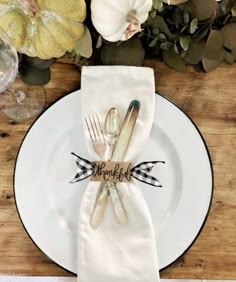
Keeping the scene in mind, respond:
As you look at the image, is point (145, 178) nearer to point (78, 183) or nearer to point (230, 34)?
point (78, 183)

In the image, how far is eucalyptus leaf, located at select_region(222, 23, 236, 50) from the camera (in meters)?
0.83

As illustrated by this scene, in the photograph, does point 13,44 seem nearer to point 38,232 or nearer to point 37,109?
point 37,109

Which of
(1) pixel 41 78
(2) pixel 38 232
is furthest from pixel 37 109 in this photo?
(2) pixel 38 232

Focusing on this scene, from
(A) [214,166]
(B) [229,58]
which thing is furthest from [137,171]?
(B) [229,58]

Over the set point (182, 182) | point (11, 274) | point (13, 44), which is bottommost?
point (11, 274)

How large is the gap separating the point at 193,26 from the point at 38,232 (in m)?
0.37

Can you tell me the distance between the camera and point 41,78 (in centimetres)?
86

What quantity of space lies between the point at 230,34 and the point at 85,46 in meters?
0.21

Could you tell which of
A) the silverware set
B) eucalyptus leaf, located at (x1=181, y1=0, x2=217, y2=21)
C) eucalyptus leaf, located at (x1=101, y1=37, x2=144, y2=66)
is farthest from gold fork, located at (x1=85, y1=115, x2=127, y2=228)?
eucalyptus leaf, located at (x1=181, y1=0, x2=217, y2=21)

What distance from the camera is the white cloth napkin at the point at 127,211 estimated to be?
2.71ft

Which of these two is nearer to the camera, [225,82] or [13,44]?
[13,44]

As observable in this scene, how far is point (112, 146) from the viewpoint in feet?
2.76

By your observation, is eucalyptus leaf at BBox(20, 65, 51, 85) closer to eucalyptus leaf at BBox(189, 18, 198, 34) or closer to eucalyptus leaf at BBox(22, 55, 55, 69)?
eucalyptus leaf at BBox(22, 55, 55, 69)

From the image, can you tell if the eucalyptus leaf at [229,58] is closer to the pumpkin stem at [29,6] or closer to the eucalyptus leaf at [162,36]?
the eucalyptus leaf at [162,36]
